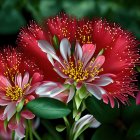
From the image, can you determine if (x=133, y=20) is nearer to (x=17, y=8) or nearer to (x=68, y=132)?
(x=17, y=8)

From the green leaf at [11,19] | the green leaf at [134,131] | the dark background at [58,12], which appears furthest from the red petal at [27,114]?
the green leaf at [11,19]

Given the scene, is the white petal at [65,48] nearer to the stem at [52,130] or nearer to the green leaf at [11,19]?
the stem at [52,130]

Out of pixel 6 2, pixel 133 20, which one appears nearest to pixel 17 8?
pixel 6 2

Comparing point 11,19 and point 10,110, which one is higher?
point 11,19

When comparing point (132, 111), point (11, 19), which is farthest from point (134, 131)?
point (11, 19)

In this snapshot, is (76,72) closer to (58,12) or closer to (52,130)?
(52,130)
